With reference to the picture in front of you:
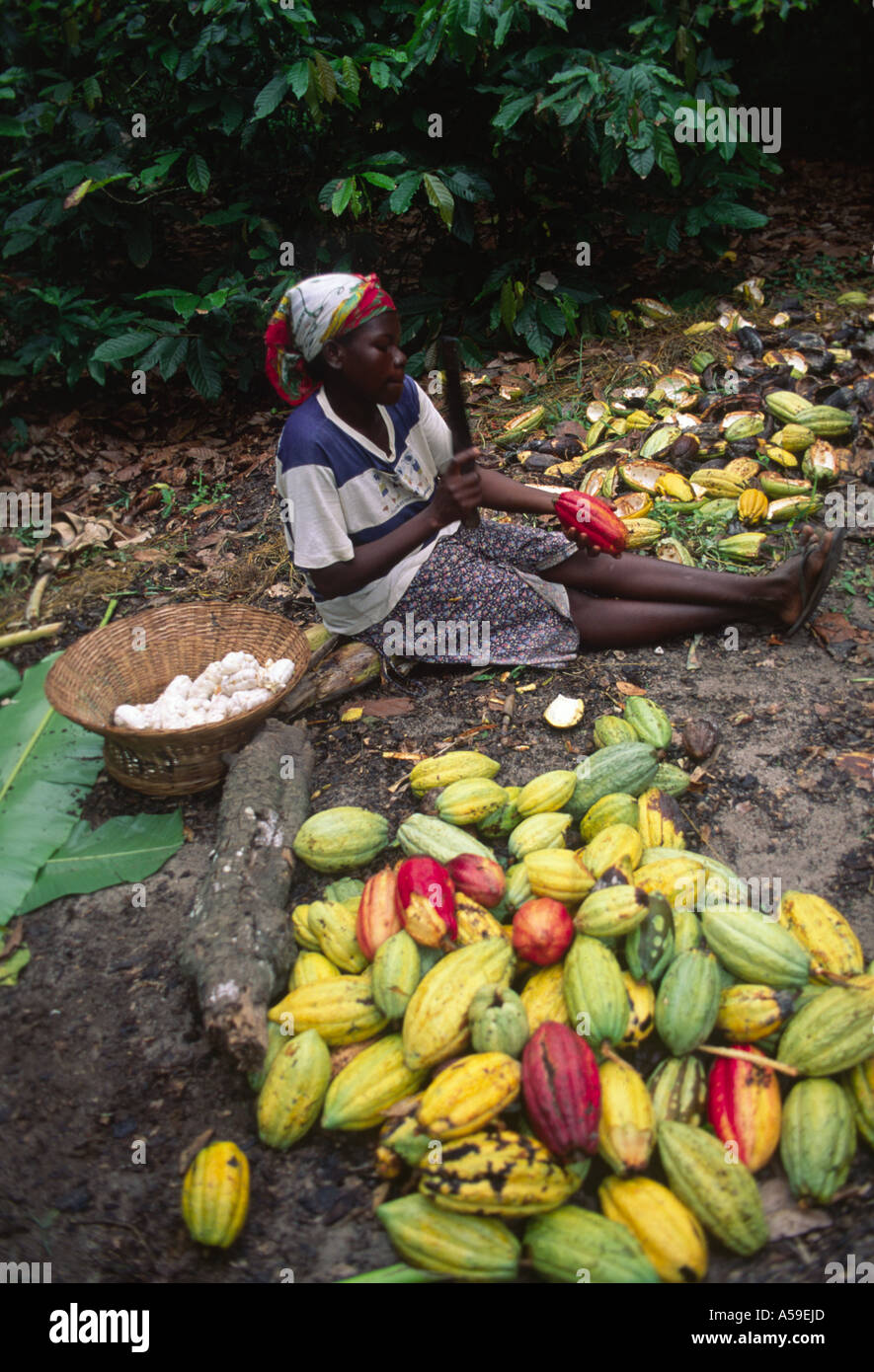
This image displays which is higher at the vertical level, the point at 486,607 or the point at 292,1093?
the point at 486,607

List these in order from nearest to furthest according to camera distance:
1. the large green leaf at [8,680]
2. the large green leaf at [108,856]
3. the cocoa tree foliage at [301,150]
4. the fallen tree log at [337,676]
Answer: the large green leaf at [108,856] → the fallen tree log at [337,676] → the large green leaf at [8,680] → the cocoa tree foliage at [301,150]

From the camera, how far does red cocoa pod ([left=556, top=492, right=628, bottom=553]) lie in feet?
8.93

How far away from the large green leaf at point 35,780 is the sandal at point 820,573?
2.26 meters

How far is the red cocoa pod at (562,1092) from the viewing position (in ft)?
4.84

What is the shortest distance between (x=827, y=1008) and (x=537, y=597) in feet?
5.12

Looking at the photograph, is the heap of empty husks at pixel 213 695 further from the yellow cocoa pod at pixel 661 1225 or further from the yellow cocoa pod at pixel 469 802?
the yellow cocoa pod at pixel 661 1225

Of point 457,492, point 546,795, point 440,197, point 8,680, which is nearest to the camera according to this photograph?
point 546,795

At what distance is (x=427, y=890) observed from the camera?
1.84 meters

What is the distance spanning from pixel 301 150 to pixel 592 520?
284cm

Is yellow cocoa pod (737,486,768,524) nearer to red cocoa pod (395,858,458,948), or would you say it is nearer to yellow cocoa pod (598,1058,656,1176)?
red cocoa pod (395,858,458,948)

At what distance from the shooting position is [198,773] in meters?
2.56
